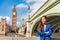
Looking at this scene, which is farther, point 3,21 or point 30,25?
point 3,21

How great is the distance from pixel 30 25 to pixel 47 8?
36.6ft

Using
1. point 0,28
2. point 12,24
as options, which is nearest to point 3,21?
point 0,28

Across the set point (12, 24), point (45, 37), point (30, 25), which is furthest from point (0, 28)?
point (45, 37)

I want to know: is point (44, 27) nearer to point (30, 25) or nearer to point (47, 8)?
point (47, 8)

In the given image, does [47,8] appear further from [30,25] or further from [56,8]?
[30,25]

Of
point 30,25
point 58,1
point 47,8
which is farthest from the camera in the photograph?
point 30,25

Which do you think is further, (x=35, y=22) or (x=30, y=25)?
(x=30, y=25)

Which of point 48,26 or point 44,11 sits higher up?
point 44,11

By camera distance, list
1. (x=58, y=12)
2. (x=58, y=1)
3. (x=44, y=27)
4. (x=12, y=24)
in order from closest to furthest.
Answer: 1. (x=44, y=27)
2. (x=58, y=1)
3. (x=58, y=12)
4. (x=12, y=24)

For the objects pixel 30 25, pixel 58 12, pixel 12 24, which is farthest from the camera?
pixel 12 24

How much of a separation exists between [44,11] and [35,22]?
627cm

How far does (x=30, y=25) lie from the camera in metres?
36.2

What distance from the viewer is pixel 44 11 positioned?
26.6 metres

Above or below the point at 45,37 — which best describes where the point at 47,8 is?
above
